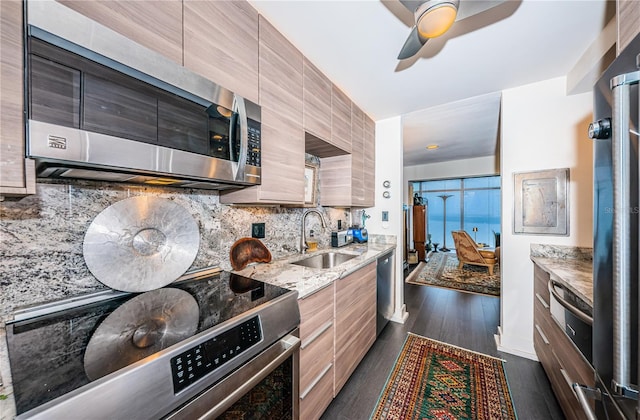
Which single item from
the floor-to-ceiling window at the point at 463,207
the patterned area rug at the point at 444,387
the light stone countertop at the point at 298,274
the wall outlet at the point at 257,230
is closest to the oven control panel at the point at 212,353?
the light stone countertop at the point at 298,274

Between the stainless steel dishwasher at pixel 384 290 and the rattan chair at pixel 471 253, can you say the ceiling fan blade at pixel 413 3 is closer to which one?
the stainless steel dishwasher at pixel 384 290

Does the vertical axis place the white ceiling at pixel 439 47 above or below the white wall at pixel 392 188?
above

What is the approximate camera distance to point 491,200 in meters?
6.52

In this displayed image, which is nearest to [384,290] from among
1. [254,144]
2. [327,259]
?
[327,259]

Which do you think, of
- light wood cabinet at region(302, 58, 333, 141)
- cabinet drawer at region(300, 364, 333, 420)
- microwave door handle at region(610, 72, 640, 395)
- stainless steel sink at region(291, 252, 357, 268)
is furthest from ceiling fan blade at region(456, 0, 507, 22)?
cabinet drawer at region(300, 364, 333, 420)

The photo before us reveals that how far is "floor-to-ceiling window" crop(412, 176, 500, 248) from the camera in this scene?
6.51 metres

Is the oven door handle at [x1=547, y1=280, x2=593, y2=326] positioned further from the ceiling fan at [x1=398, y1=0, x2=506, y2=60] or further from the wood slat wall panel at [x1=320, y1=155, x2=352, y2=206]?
the wood slat wall panel at [x1=320, y1=155, x2=352, y2=206]

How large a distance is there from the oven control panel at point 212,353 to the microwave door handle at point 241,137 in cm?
65

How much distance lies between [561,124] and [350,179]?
1.84 m

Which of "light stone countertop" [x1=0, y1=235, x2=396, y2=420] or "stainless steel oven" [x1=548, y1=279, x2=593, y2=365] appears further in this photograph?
"stainless steel oven" [x1=548, y1=279, x2=593, y2=365]

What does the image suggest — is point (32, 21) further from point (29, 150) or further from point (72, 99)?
point (29, 150)

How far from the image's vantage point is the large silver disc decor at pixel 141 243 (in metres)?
0.94

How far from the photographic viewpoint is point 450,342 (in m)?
2.21

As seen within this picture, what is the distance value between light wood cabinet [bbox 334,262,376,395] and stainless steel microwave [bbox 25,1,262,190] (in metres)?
1.10
